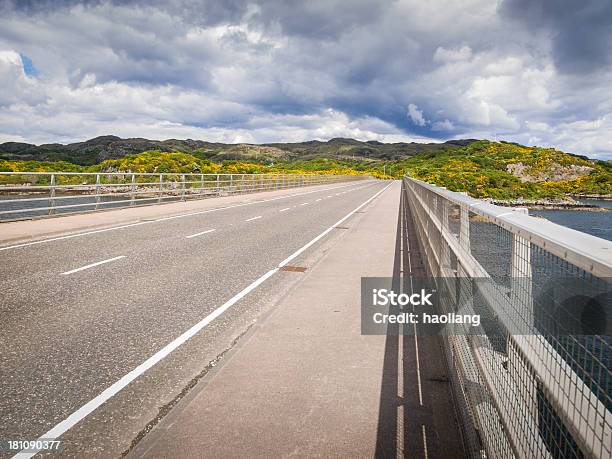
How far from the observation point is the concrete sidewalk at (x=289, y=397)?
3113mm

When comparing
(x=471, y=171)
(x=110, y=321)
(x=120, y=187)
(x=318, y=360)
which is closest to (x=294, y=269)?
(x=110, y=321)

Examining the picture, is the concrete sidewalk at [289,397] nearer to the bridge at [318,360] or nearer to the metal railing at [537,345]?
the bridge at [318,360]

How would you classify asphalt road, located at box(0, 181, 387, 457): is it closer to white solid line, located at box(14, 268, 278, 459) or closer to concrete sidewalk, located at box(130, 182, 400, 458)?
white solid line, located at box(14, 268, 278, 459)

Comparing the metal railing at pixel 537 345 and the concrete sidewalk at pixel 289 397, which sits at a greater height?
the metal railing at pixel 537 345

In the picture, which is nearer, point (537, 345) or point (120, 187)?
point (537, 345)

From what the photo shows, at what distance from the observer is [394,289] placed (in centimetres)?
759

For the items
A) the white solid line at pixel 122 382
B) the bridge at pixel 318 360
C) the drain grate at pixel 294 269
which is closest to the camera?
the bridge at pixel 318 360

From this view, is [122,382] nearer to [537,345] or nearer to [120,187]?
[537,345]

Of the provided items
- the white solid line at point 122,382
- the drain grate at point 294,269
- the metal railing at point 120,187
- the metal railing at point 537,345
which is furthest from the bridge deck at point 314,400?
the metal railing at point 120,187

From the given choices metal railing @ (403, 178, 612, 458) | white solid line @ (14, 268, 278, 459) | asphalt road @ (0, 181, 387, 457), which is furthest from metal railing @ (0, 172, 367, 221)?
metal railing @ (403, 178, 612, 458)

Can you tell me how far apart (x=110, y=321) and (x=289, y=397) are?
2982 millimetres

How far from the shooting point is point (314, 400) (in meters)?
3.75

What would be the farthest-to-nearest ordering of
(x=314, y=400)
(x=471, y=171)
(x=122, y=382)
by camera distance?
(x=471, y=171), (x=122, y=382), (x=314, y=400)

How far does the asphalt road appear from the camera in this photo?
3488mm
